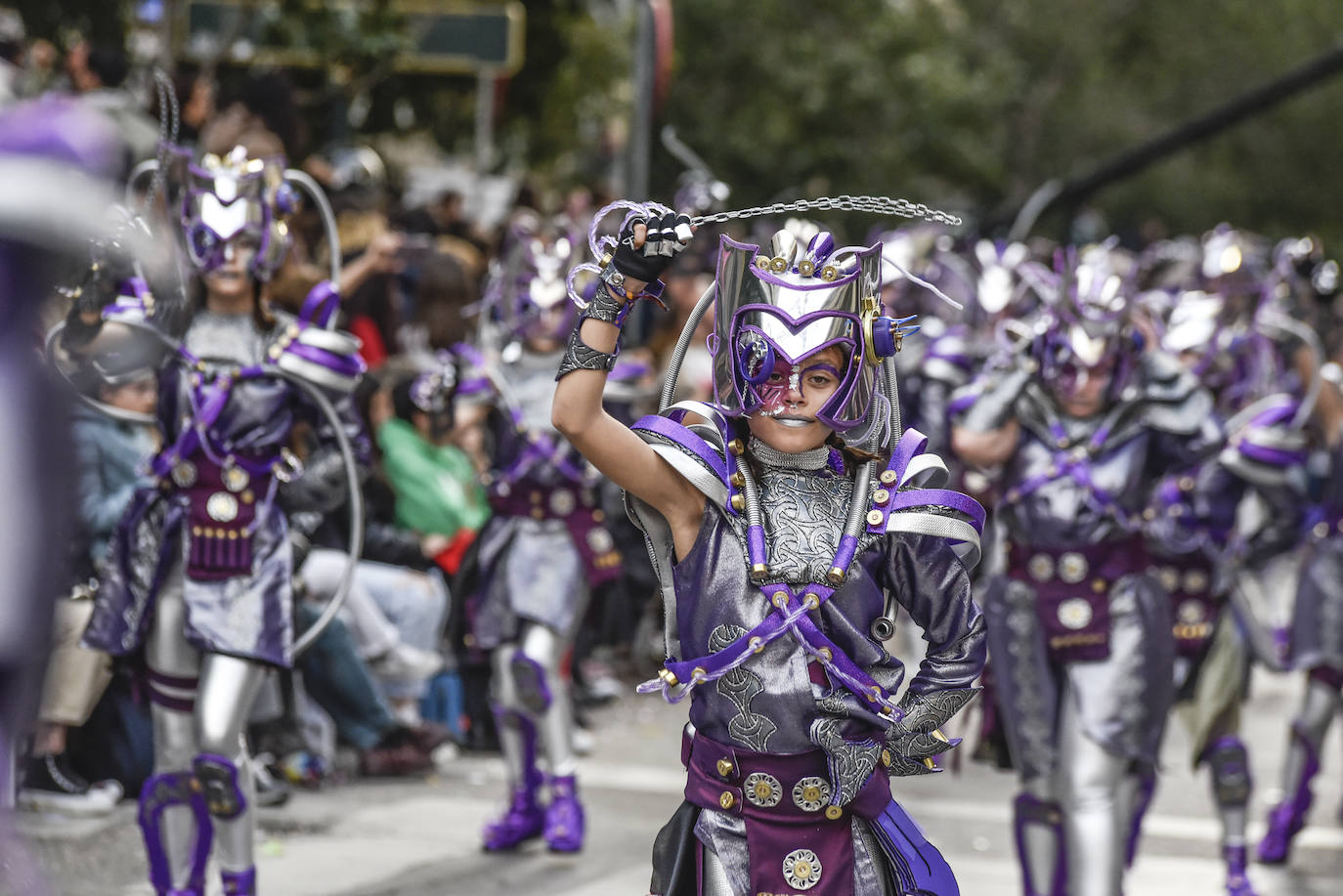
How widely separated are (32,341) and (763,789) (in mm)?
1968

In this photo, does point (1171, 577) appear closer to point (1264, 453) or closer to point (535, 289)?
point (1264, 453)

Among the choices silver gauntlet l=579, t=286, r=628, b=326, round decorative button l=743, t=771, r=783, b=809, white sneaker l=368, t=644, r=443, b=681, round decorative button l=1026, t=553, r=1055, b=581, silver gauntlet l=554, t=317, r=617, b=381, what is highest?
silver gauntlet l=579, t=286, r=628, b=326

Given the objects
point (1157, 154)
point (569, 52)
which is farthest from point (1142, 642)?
point (569, 52)

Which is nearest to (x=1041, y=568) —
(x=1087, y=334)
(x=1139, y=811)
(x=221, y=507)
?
(x=1087, y=334)

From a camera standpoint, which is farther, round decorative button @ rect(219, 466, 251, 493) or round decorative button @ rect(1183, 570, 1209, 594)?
round decorative button @ rect(1183, 570, 1209, 594)

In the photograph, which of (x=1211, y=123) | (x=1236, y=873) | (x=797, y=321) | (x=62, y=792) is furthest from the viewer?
(x=1211, y=123)

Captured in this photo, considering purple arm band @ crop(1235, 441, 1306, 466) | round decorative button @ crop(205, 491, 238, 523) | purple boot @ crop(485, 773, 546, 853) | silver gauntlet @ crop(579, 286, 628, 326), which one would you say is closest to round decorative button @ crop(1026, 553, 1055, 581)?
purple arm band @ crop(1235, 441, 1306, 466)

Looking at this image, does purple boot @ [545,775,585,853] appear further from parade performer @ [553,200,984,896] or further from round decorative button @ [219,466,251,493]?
parade performer @ [553,200,984,896]

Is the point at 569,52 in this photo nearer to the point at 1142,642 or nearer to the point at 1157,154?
the point at 1157,154

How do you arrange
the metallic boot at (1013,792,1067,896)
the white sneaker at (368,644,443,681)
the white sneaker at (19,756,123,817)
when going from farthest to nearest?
the white sneaker at (368,644,443,681), the white sneaker at (19,756,123,817), the metallic boot at (1013,792,1067,896)

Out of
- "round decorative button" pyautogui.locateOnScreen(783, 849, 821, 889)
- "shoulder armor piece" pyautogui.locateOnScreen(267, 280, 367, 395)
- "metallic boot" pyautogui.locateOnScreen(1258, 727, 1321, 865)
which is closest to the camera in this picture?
"round decorative button" pyautogui.locateOnScreen(783, 849, 821, 889)

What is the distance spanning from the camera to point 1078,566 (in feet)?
19.6

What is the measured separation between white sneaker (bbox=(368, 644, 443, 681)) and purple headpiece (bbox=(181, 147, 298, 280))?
2.81 metres

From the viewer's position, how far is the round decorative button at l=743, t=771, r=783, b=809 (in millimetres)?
4004
